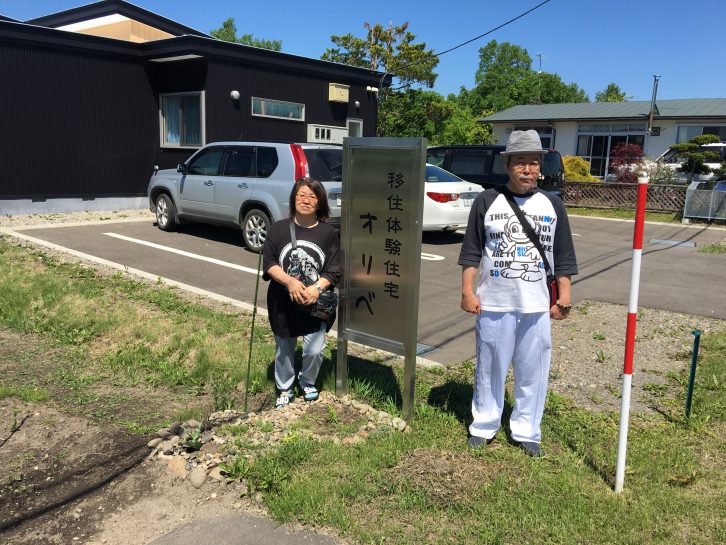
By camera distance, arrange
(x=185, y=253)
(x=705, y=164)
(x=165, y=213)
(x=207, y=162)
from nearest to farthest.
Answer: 1. (x=185, y=253)
2. (x=207, y=162)
3. (x=165, y=213)
4. (x=705, y=164)

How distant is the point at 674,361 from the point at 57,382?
5.20m

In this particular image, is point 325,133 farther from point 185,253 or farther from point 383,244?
point 383,244

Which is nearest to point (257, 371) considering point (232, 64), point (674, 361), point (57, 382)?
point (57, 382)

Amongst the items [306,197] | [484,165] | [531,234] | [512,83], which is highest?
[512,83]

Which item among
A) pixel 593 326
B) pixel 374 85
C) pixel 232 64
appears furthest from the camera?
pixel 374 85

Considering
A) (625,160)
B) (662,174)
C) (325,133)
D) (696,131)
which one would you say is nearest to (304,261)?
(325,133)

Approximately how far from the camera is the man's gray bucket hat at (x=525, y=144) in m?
3.43

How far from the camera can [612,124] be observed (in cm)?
2973

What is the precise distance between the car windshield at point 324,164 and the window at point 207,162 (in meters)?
1.94

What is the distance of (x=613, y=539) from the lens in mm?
2918

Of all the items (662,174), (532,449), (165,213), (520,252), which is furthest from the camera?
(662,174)

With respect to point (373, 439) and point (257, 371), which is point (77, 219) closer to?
point (257, 371)

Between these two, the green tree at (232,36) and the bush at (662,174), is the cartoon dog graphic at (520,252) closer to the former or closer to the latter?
the bush at (662,174)

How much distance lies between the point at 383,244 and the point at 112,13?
18.5 metres
